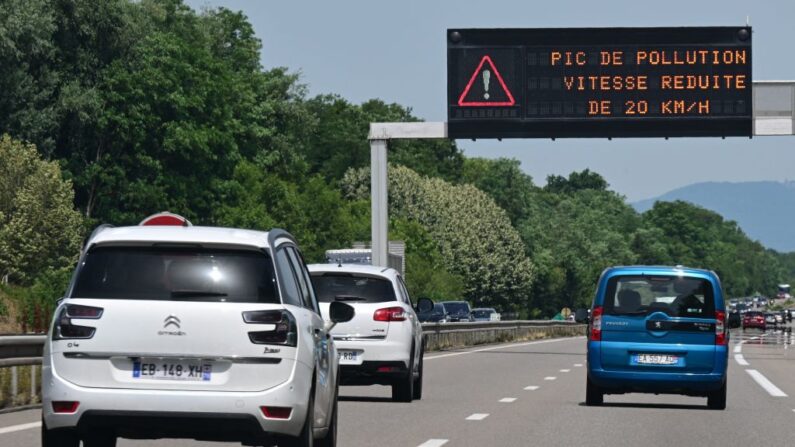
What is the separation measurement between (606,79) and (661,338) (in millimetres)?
18102

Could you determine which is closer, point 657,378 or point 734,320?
point 657,378

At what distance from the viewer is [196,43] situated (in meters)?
86.6

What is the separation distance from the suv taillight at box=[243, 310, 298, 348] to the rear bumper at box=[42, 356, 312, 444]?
0.26 m

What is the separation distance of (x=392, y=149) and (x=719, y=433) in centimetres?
11938

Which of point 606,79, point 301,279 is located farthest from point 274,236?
point 606,79

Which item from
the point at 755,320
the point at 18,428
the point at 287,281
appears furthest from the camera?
the point at 755,320

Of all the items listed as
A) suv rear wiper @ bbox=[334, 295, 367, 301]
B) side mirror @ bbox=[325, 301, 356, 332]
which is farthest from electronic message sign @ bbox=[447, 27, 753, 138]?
side mirror @ bbox=[325, 301, 356, 332]

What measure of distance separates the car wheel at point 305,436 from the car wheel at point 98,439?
45.1 inches

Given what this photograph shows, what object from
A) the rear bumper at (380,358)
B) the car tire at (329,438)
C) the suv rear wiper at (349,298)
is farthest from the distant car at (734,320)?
the car tire at (329,438)

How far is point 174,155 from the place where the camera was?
2992 inches

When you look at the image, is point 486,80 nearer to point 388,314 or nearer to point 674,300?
point 674,300

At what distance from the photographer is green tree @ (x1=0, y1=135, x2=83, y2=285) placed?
213 ft

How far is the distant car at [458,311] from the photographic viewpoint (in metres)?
78.7

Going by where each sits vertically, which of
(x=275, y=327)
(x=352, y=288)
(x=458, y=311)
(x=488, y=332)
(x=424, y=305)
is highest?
(x=275, y=327)
